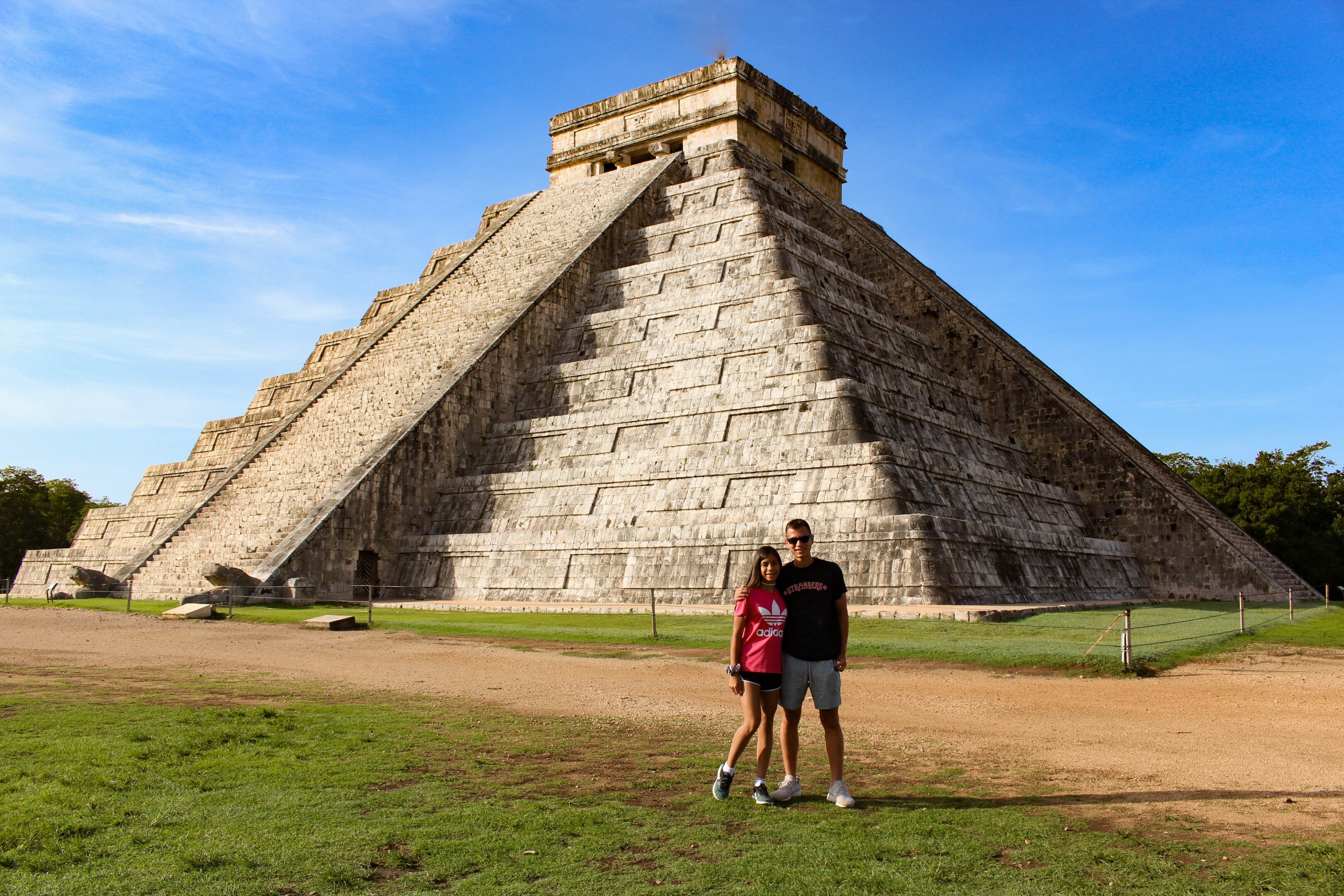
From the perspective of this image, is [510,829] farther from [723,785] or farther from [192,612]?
[192,612]

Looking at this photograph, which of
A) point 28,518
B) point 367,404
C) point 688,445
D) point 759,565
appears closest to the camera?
point 759,565

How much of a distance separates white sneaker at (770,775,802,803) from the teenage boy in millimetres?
13

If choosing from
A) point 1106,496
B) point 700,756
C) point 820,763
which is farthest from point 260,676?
point 1106,496

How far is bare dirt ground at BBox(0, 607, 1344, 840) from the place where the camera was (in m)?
5.62

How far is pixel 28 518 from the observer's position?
39688 mm

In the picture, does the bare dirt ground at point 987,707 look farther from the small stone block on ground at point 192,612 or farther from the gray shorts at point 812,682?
the small stone block on ground at point 192,612

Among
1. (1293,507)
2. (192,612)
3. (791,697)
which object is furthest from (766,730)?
(1293,507)

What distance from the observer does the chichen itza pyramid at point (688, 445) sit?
57.3 feet

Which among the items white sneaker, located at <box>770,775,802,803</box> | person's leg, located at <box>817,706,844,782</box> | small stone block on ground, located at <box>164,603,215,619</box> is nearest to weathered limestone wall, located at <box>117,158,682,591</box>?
small stone block on ground, located at <box>164,603,215,619</box>

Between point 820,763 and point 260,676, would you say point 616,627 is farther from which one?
point 820,763

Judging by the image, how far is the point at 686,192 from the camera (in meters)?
27.4

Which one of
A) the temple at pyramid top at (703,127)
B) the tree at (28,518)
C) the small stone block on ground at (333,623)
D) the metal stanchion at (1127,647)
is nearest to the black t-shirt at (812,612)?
the metal stanchion at (1127,647)

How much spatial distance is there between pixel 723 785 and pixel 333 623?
1080 centimetres

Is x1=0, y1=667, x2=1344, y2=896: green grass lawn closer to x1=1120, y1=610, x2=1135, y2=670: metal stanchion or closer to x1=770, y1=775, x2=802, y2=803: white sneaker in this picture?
x1=770, y1=775, x2=802, y2=803: white sneaker
